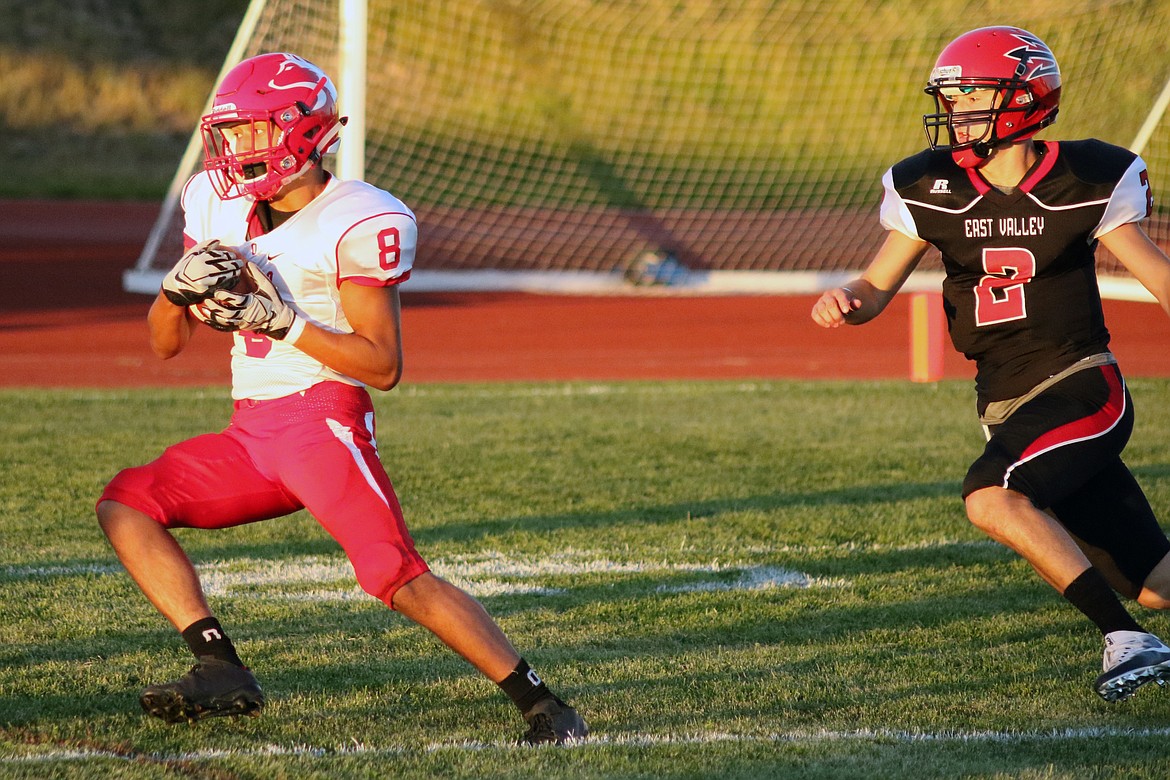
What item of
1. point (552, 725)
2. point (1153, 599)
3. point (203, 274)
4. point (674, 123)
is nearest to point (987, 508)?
point (1153, 599)

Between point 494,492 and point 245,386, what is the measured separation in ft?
10.0

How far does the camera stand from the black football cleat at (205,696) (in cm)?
338

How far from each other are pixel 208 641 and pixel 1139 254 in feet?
8.49

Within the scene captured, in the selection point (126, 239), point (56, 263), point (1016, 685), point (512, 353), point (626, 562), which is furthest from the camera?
point (126, 239)

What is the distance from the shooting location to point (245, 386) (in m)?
3.63

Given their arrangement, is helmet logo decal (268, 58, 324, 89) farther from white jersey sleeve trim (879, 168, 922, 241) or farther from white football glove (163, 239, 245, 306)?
white jersey sleeve trim (879, 168, 922, 241)

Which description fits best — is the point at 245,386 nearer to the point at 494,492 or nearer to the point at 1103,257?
the point at 494,492

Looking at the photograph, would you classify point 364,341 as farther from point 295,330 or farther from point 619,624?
point 619,624

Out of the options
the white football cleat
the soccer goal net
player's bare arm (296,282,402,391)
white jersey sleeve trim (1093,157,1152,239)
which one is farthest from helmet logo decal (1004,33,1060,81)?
the soccer goal net

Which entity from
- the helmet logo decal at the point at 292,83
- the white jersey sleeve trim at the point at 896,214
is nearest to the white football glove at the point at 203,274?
the helmet logo decal at the point at 292,83

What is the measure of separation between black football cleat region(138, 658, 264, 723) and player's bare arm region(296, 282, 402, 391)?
2.47ft

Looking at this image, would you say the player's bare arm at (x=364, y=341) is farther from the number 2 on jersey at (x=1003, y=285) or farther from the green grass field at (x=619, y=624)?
the number 2 on jersey at (x=1003, y=285)

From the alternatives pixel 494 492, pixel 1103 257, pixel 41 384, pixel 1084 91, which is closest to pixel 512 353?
pixel 41 384

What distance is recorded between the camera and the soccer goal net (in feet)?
52.8
